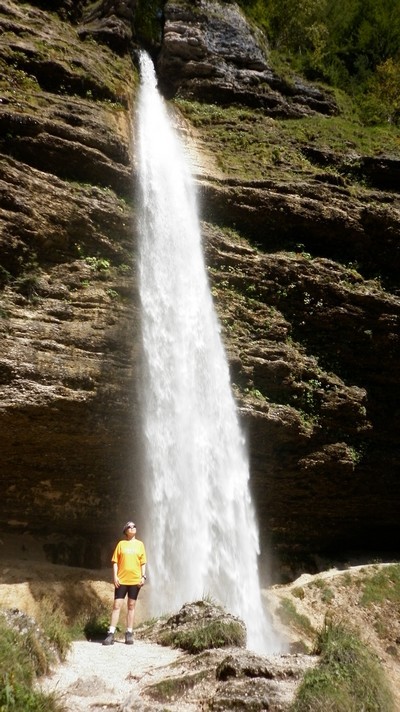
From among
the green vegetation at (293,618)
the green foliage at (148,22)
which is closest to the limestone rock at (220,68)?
the green foliage at (148,22)

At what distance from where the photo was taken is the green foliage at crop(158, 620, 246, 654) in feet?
19.1

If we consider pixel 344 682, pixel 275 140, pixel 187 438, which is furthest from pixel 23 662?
pixel 275 140

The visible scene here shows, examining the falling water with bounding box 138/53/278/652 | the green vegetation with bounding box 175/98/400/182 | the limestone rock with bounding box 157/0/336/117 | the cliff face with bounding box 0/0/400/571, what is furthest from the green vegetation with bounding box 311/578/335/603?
the limestone rock with bounding box 157/0/336/117

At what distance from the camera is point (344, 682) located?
179 inches

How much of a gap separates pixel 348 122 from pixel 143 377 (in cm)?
1485

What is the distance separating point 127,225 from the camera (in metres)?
12.6

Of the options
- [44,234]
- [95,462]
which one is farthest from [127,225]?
[95,462]

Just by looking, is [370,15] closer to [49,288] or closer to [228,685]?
[49,288]

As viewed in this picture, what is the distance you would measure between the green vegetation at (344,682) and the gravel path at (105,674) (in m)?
1.47

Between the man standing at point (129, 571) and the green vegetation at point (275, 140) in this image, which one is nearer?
the man standing at point (129, 571)

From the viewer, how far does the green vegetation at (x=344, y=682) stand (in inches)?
164

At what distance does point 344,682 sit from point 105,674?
2285 mm

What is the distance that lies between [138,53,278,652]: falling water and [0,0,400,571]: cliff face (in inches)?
18.6

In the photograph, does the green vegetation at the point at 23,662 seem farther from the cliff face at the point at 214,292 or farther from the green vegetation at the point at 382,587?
the green vegetation at the point at 382,587
